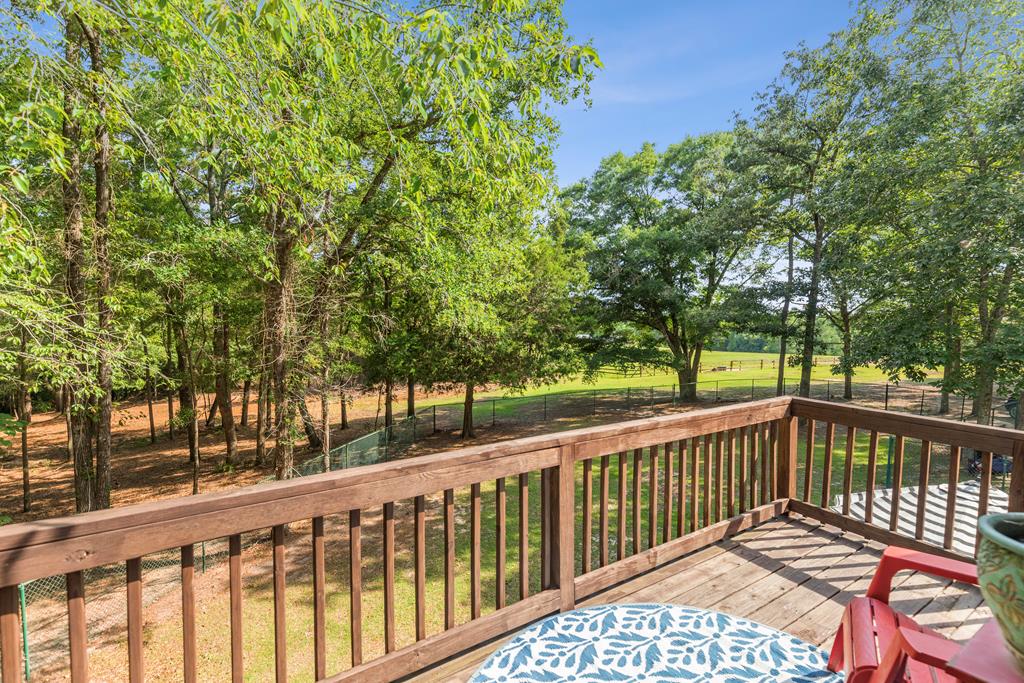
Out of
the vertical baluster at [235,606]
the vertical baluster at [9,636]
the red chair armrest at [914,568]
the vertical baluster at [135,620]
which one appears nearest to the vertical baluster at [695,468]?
the red chair armrest at [914,568]

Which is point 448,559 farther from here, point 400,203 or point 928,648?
point 400,203

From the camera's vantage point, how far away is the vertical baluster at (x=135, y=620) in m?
1.31

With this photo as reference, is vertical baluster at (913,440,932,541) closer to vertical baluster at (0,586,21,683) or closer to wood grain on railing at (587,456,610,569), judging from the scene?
wood grain on railing at (587,456,610,569)

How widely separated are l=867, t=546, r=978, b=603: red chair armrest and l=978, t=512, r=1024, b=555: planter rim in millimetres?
768

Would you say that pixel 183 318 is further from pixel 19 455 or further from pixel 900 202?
pixel 900 202

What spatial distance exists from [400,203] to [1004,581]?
628cm

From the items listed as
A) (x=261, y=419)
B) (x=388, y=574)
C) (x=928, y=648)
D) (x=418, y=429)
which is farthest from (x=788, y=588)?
(x=418, y=429)

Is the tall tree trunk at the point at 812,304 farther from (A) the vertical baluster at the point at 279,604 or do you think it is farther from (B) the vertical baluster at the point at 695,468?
(A) the vertical baluster at the point at 279,604

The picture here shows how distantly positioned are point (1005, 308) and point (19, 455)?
23.9 metres

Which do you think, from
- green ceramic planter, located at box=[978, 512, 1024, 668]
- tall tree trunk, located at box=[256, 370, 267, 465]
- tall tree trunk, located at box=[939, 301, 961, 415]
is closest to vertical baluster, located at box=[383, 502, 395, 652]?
green ceramic planter, located at box=[978, 512, 1024, 668]

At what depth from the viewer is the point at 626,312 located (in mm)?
16656

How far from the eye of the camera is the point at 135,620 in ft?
4.27

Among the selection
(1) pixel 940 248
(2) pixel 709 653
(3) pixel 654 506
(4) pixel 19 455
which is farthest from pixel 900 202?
(4) pixel 19 455

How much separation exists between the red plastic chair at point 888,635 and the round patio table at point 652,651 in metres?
0.17
